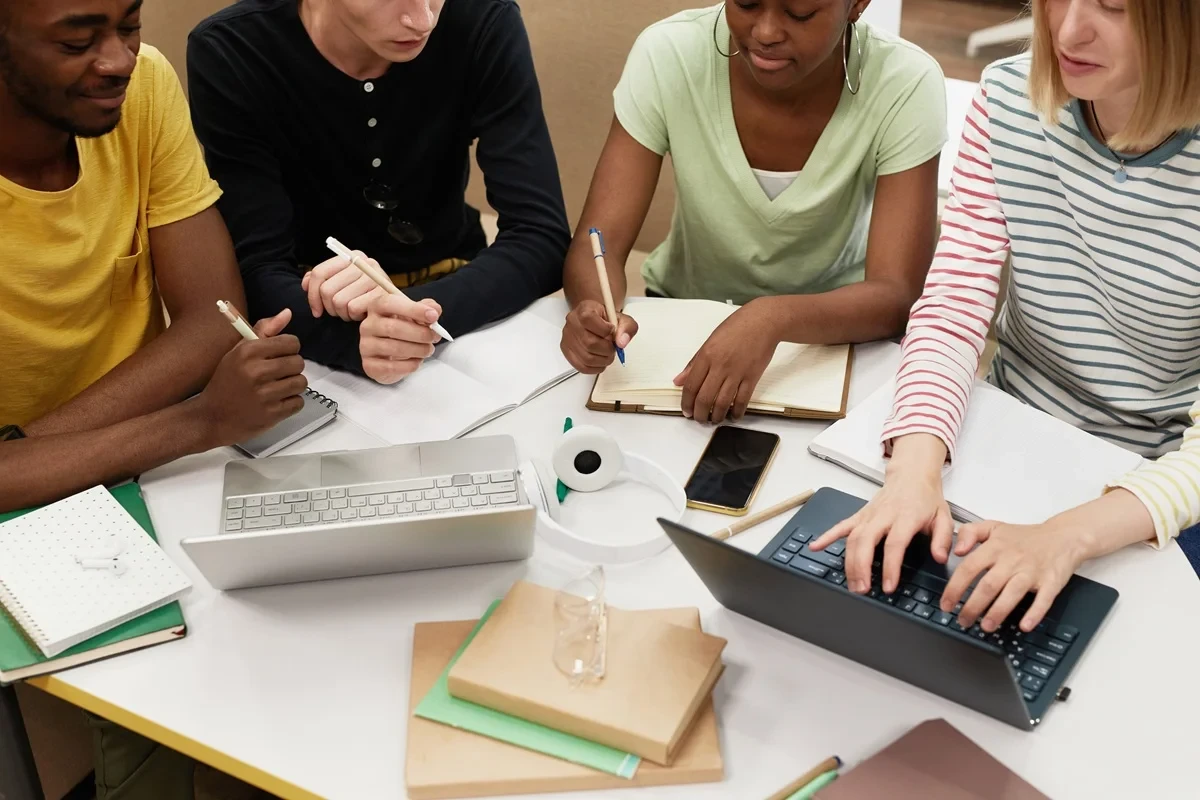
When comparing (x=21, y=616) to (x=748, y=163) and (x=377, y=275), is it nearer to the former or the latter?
(x=377, y=275)

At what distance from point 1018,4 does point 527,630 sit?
12.0 ft

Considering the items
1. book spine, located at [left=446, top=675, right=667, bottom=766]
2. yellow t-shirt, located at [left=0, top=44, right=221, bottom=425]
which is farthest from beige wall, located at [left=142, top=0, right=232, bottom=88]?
book spine, located at [left=446, top=675, right=667, bottom=766]

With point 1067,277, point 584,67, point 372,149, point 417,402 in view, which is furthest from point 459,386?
point 584,67

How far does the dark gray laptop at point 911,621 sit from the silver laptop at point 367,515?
0.20 meters

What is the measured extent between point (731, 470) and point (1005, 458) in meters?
0.30

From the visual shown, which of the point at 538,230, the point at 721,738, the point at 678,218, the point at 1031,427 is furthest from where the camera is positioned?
the point at 678,218

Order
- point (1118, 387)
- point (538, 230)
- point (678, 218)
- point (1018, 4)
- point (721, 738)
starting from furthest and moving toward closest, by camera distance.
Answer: point (1018, 4) < point (678, 218) < point (538, 230) < point (1118, 387) < point (721, 738)

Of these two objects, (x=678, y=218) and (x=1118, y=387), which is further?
(x=678, y=218)

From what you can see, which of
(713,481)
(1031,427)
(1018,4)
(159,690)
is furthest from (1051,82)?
(1018,4)

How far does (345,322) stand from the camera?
1.38 meters

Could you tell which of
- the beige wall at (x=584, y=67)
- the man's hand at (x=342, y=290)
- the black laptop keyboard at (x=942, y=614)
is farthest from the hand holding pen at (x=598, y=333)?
the beige wall at (x=584, y=67)

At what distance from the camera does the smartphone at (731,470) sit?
3.72 feet

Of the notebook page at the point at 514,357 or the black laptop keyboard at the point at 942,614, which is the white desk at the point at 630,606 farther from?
the notebook page at the point at 514,357

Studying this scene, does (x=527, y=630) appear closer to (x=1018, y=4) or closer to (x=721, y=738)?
(x=721, y=738)
